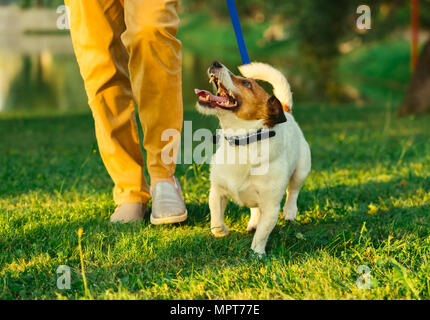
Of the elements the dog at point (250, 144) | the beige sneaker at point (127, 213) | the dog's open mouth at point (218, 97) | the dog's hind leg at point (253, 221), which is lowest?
the dog's hind leg at point (253, 221)

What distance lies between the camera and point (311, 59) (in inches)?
906

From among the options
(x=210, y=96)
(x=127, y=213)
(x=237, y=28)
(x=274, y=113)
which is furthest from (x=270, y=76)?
(x=127, y=213)

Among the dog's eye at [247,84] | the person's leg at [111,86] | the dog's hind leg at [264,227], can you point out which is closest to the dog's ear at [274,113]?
the dog's eye at [247,84]

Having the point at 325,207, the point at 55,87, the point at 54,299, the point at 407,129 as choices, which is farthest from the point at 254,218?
the point at 55,87

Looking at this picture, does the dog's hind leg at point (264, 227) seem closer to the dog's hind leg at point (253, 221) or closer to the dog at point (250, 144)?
the dog at point (250, 144)

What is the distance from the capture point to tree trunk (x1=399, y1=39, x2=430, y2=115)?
906 centimetres

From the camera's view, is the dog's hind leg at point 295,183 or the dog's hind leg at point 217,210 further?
the dog's hind leg at point 295,183

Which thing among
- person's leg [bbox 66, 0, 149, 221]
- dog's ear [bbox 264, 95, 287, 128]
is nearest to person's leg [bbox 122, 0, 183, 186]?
person's leg [bbox 66, 0, 149, 221]

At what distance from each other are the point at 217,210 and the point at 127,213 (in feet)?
2.07

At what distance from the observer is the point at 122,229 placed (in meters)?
3.14

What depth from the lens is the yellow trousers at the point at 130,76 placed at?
3045 millimetres

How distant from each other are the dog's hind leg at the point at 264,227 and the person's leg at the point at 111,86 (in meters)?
0.91

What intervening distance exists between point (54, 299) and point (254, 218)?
53.9 inches

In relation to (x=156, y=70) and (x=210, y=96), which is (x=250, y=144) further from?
(x=156, y=70)
